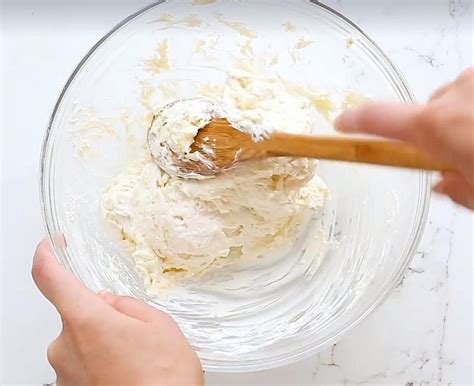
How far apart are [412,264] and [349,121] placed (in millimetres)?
514

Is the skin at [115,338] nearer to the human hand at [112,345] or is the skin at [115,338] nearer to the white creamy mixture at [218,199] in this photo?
the human hand at [112,345]

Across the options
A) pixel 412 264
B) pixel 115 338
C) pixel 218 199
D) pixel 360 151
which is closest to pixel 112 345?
pixel 115 338

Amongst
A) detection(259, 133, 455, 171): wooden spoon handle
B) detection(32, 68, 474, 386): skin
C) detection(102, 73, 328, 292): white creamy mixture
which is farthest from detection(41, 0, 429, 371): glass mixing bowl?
detection(259, 133, 455, 171): wooden spoon handle

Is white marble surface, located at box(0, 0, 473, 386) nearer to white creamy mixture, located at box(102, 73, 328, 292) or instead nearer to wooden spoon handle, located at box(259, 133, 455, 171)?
white creamy mixture, located at box(102, 73, 328, 292)

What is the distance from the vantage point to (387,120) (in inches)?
29.2

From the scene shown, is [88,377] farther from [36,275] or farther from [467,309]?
[467,309]

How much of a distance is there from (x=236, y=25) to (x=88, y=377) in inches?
23.2

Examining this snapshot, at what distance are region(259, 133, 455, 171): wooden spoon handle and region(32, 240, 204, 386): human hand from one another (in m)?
0.30

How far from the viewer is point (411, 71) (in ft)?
4.07

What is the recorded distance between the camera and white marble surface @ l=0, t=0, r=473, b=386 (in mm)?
1196

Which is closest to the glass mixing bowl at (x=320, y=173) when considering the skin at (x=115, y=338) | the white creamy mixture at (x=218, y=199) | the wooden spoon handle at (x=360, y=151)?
the white creamy mixture at (x=218, y=199)

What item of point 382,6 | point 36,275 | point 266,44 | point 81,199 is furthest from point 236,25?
point 36,275

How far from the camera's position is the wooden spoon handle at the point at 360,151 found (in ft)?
2.59

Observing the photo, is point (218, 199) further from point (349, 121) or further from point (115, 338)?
point (349, 121)
